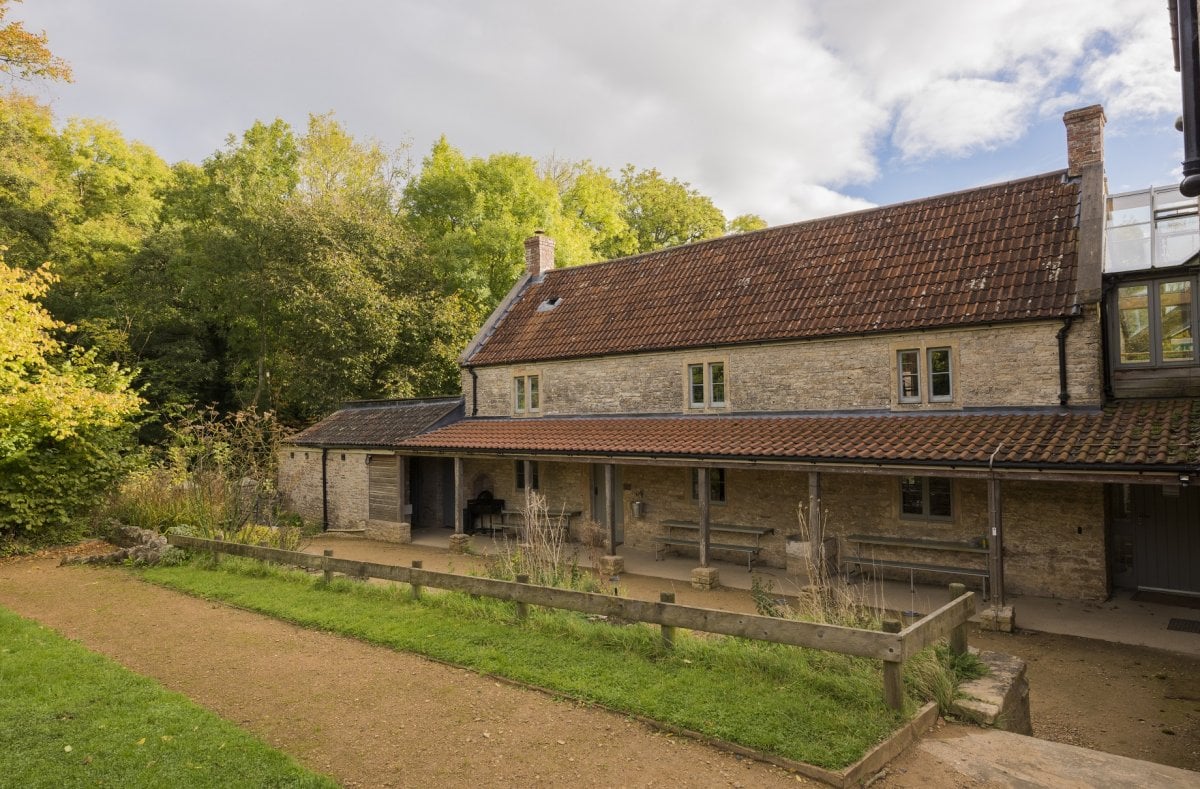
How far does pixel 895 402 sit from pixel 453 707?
34.4 feet

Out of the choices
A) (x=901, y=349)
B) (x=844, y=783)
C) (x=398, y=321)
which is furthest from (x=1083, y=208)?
(x=398, y=321)

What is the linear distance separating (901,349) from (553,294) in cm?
1160

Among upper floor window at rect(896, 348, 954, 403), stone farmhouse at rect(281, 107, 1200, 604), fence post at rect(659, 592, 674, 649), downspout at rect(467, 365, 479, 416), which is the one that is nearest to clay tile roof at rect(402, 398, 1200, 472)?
stone farmhouse at rect(281, 107, 1200, 604)

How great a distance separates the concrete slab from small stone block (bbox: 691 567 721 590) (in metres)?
7.46

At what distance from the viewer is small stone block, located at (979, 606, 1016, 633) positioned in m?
10.3

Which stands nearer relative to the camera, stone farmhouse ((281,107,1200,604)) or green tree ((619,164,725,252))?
stone farmhouse ((281,107,1200,604))

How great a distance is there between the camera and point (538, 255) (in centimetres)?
2339

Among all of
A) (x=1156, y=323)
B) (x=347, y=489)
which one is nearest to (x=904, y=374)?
(x=1156, y=323)

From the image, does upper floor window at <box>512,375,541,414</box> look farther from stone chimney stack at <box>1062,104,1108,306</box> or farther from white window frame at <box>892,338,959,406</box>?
stone chimney stack at <box>1062,104,1108,306</box>

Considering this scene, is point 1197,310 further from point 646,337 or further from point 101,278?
point 101,278

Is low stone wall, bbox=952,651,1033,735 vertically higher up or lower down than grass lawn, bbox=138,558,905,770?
lower down

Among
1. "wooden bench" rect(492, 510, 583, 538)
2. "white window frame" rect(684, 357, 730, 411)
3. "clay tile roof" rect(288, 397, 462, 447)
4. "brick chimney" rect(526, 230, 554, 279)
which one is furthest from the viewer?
"brick chimney" rect(526, 230, 554, 279)

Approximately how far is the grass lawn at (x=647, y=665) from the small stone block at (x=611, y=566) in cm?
498

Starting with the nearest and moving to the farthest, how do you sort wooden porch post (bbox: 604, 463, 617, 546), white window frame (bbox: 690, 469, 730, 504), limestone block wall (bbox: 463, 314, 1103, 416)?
limestone block wall (bbox: 463, 314, 1103, 416), wooden porch post (bbox: 604, 463, 617, 546), white window frame (bbox: 690, 469, 730, 504)
